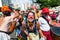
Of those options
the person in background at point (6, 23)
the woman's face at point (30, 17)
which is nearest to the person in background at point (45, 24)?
the woman's face at point (30, 17)

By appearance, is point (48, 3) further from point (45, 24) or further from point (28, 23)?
point (28, 23)

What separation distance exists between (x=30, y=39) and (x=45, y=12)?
50 centimetres

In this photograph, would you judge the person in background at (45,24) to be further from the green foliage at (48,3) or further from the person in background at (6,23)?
the person in background at (6,23)

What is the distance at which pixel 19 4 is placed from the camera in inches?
161

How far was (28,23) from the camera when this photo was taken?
4.16 m

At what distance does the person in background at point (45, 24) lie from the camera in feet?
13.8

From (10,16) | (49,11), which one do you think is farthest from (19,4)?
(49,11)

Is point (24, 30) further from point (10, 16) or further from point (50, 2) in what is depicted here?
point (50, 2)

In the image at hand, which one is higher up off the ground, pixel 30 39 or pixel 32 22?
pixel 32 22

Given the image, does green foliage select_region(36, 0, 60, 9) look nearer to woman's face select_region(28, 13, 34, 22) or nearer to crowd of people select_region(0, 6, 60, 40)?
crowd of people select_region(0, 6, 60, 40)

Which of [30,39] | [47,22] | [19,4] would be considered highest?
[19,4]

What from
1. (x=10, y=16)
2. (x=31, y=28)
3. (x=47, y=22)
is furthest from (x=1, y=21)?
(x=47, y=22)

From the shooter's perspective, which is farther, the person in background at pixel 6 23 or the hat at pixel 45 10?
the hat at pixel 45 10

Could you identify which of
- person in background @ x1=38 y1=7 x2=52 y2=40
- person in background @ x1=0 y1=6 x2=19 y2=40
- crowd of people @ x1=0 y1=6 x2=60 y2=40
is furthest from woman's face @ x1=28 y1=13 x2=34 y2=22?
person in background @ x1=0 y1=6 x2=19 y2=40
